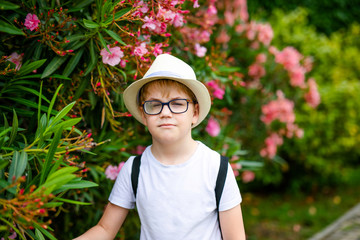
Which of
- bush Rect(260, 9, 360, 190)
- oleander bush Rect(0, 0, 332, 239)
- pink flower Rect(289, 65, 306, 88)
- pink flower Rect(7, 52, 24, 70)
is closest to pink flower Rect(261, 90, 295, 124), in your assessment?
pink flower Rect(289, 65, 306, 88)

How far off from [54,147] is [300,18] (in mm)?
6593

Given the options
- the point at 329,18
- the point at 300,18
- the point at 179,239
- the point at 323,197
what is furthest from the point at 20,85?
the point at 329,18

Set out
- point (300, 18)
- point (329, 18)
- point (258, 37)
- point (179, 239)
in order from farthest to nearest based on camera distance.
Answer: point (329, 18)
point (300, 18)
point (258, 37)
point (179, 239)

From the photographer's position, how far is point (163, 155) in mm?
2049

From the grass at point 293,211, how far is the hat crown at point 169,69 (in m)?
4.04

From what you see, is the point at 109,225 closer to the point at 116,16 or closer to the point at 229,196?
the point at 229,196

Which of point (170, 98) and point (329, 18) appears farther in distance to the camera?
point (329, 18)

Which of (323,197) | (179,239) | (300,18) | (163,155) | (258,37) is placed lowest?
(323,197)

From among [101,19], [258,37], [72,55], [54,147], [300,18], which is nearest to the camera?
[54,147]

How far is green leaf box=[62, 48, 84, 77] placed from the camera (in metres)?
2.23

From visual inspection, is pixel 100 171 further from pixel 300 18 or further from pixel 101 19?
pixel 300 18

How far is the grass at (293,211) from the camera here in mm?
5770

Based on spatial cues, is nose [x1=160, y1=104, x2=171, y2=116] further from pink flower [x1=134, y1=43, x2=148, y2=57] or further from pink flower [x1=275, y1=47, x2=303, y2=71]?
pink flower [x1=275, y1=47, x2=303, y2=71]

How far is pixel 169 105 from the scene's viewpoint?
1.93 m
